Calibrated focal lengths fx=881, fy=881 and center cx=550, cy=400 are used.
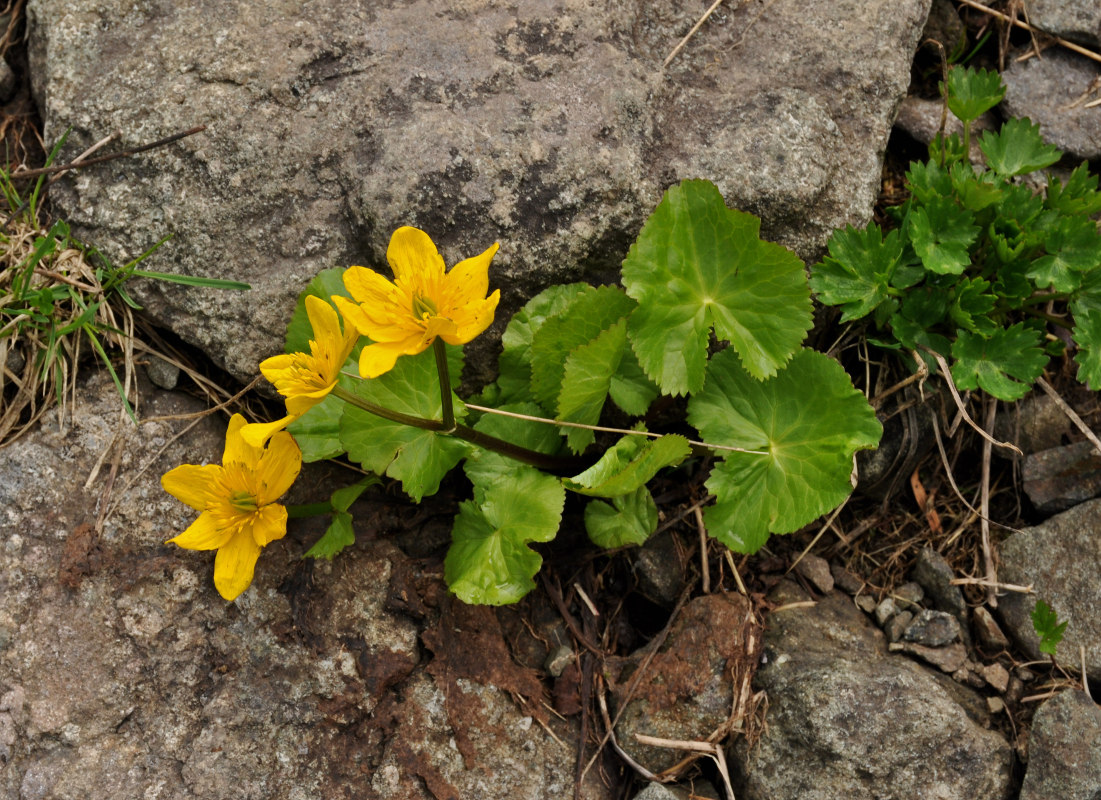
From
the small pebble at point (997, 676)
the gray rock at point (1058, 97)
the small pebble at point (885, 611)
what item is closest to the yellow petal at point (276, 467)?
the small pebble at point (885, 611)

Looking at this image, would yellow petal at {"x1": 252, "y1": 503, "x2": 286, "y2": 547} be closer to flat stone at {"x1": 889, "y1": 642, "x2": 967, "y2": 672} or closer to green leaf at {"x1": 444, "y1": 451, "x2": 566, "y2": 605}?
green leaf at {"x1": 444, "y1": 451, "x2": 566, "y2": 605}

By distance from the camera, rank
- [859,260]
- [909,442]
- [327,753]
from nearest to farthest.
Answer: [327,753] < [859,260] < [909,442]

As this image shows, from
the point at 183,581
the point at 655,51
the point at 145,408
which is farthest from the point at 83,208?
the point at 655,51

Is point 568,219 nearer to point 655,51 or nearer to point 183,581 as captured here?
point 655,51

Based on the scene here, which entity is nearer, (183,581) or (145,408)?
(183,581)

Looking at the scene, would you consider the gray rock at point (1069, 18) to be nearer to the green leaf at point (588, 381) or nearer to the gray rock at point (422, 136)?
the gray rock at point (422, 136)

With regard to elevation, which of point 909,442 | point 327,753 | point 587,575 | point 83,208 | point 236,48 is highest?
point 236,48

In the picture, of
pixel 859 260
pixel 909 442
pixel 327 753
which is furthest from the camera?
pixel 909 442
